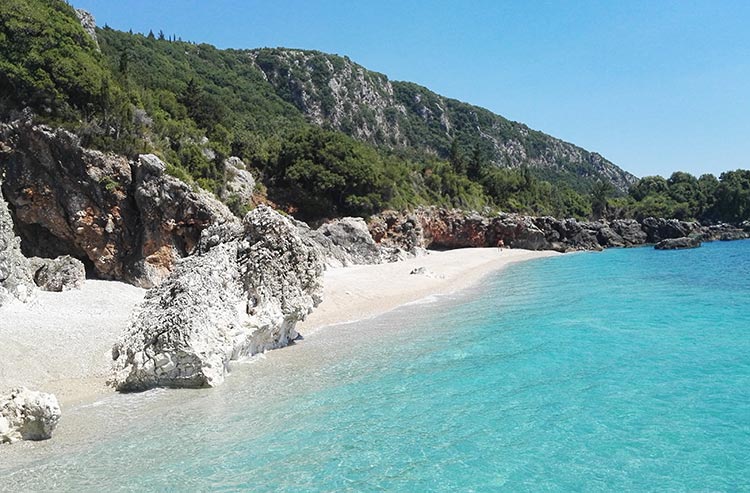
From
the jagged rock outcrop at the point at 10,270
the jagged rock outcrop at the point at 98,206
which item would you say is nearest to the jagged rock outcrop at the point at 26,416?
the jagged rock outcrop at the point at 10,270

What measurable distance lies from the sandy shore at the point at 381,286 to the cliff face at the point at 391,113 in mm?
81271

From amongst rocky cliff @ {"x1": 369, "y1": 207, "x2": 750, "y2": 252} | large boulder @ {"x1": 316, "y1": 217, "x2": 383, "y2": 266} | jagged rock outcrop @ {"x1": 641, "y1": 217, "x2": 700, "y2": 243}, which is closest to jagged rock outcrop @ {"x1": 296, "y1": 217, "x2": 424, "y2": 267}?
large boulder @ {"x1": 316, "y1": 217, "x2": 383, "y2": 266}

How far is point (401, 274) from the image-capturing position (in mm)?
35031

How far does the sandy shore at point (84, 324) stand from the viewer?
39.0 ft

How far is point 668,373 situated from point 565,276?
2428cm

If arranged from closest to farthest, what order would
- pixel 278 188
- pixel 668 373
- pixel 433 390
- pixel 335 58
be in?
pixel 433 390, pixel 668 373, pixel 278 188, pixel 335 58

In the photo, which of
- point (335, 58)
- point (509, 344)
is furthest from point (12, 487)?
point (335, 58)

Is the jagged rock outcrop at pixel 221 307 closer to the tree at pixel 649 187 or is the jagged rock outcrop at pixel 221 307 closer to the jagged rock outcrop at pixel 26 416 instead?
the jagged rock outcrop at pixel 26 416

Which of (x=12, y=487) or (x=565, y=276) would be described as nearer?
(x=12, y=487)

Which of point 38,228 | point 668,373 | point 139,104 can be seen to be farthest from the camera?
point 139,104

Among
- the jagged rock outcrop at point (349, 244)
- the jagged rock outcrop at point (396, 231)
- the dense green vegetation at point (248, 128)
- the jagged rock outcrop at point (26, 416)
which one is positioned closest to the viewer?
the jagged rock outcrop at point (26, 416)

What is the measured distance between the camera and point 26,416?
29.9ft

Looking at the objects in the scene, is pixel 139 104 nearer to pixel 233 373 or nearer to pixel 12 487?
pixel 233 373

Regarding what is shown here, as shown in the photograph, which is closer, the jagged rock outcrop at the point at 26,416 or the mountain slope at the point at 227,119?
the jagged rock outcrop at the point at 26,416
